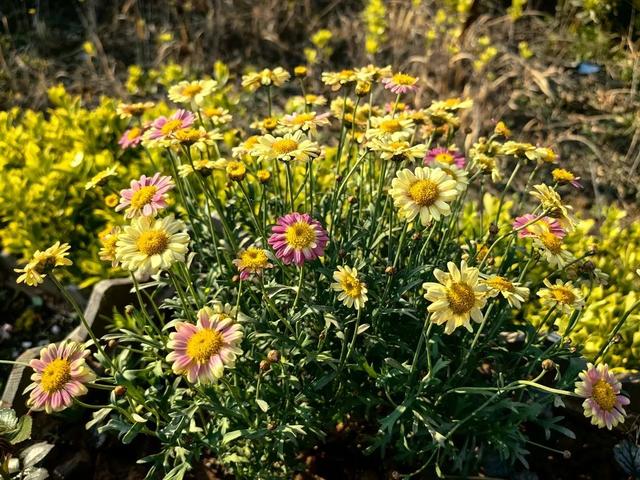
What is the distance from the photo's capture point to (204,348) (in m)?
1.19

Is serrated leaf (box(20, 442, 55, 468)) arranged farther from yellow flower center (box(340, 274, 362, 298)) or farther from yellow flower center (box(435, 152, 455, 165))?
yellow flower center (box(435, 152, 455, 165))

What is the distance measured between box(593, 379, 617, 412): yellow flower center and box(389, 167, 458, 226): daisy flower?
1.77 feet

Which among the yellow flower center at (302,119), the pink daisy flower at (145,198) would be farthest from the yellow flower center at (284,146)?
the pink daisy flower at (145,198)

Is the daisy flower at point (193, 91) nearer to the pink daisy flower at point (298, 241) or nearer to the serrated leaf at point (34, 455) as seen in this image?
the pink daisy flower at point (298, 241)

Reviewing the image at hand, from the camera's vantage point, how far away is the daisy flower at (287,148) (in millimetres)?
1418

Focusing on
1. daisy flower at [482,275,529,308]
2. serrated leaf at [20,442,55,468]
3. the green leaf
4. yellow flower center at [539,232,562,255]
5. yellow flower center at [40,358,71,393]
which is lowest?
serrated leaf at [20,442,55,468]

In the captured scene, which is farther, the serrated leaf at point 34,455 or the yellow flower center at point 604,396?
the serrated leaf at point 34,455

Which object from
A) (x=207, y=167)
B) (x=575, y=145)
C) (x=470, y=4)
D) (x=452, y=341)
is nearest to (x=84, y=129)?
(x=207, y=167)

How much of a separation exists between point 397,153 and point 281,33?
13.4 ft

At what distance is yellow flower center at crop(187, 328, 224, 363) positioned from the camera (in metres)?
Result: 1.18

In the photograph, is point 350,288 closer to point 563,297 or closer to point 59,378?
point 563,297

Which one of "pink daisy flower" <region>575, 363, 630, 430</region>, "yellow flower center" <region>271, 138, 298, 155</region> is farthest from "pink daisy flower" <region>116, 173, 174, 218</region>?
"pink daisy flower" <region>575, 363, 630, 430</region>

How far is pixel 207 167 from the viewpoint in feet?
5.00

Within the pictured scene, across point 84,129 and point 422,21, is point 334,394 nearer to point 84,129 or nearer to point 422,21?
point 84,129
